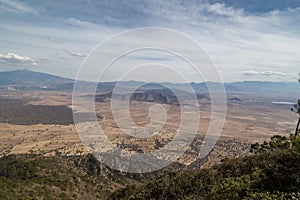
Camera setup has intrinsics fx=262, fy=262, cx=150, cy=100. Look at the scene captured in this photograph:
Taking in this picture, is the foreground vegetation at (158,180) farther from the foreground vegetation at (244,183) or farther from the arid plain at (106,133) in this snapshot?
the arid plain at (106,133)

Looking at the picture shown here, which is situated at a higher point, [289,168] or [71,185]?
[289,168]

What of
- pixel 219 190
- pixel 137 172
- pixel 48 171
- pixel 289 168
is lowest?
pixel 137 172

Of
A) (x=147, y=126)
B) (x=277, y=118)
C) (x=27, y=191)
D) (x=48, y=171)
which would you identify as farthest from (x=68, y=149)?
(x=277, y=118)

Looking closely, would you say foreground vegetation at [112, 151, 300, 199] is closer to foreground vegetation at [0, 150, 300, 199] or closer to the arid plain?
foreground vegetation at [0, 150, 300, 199]

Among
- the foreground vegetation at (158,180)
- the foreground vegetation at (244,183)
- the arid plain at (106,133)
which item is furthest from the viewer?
the arid plain at (106,133)

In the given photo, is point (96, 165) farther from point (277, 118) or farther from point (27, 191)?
point (277, 118)

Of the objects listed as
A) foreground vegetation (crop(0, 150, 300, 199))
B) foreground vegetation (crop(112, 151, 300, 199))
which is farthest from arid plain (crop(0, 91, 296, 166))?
foreground vegetation (crop(112, 151, 300, 199))

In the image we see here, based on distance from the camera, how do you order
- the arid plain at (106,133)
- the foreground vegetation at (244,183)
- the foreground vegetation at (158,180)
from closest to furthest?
the foreground vegetation at (244,183)
the foreground vegetation at (158,180)
the arid plain at (106,133)

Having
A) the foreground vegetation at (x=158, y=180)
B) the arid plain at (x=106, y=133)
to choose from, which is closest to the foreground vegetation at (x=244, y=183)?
the foreground vegetation at (x=158, y=180)
